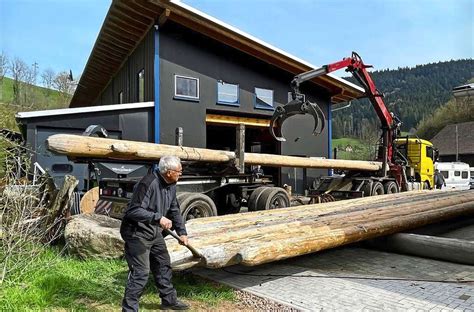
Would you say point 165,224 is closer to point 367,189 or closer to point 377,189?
point 367,189

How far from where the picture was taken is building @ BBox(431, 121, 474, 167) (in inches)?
1805

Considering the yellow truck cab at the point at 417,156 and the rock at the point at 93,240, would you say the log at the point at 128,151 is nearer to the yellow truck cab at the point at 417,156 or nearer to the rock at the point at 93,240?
the rock at the point at 93,240

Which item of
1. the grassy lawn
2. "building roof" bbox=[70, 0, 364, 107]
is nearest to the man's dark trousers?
the grassy lawn

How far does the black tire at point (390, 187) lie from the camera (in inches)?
577

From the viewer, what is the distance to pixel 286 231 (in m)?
6.20

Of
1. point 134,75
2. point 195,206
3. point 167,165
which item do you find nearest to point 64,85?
point 134,75

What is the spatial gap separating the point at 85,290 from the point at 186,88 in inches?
384

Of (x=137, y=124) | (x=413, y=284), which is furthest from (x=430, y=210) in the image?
(x=137, y=124)

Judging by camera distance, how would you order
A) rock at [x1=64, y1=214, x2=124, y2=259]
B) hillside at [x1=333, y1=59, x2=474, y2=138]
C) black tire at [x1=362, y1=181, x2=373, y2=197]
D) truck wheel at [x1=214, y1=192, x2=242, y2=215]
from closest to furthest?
rock at [x1=64, y1=214, x2=124, y2=259]
truck wheel at [x1=214, y1=192, x2=242, y2=215]
black tire at [x1=362, y1=181, x2=373, y2=197]
hillside at [x1=333, y1=59, x2=474, y2=138]

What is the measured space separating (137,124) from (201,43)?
3.69 metres

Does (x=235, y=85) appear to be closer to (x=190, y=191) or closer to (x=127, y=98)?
(x=127, y=98)

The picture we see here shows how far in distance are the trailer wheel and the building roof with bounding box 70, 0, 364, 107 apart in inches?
263

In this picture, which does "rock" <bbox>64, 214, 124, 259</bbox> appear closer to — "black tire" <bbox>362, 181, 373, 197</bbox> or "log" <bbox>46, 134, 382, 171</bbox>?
"log" <bbox>46, 134, 382, 171</bbox>

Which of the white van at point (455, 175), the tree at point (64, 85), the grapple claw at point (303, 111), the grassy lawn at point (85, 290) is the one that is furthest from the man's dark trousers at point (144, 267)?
the tree at point (64, 85)
